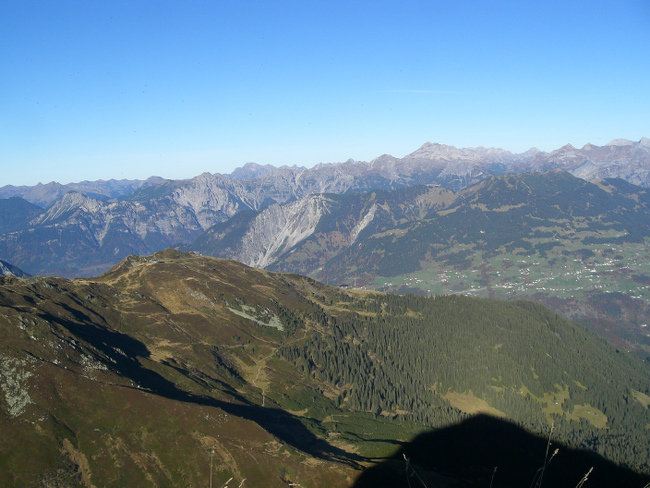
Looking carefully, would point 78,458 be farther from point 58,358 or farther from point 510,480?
point 510,480

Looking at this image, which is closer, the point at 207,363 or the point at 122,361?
the point at 122,361

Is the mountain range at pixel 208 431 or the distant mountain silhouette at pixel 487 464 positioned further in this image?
the distant mountain silhouette at pixel 487 464

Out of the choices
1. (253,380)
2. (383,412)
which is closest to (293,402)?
(253,380)

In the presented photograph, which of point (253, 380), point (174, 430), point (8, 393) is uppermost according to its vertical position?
point (8, 393)

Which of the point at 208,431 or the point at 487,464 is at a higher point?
the point at 208,431

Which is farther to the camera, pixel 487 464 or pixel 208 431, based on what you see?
pixel 487 464

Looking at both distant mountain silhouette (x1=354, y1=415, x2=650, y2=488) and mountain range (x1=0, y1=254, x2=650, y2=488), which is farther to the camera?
distant mountain silhouette (x1=354, y1=415, x2=650, y2=488)

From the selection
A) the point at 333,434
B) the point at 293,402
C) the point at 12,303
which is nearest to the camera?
the point at 333,434

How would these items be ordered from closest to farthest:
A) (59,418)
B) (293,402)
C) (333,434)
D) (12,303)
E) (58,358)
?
(59,418), (58,358), (333,434), (12,303), (293,402)
